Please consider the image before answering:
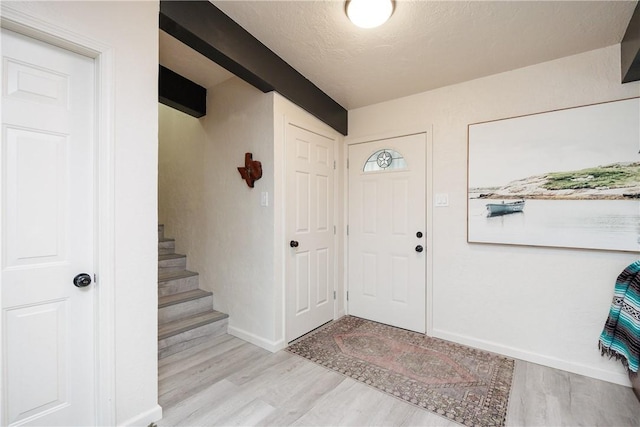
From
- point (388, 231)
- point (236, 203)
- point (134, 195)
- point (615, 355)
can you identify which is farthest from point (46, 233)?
point (615, 355)

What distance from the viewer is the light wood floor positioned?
162 centimetres

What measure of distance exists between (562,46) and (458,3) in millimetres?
1016

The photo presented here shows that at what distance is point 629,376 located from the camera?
6.26 ft

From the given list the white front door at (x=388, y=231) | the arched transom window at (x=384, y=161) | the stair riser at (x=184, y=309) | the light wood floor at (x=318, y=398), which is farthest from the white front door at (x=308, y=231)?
the stair riser at (x=184, y=309)

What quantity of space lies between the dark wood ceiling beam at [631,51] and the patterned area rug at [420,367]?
224 cm

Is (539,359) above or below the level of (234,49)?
below

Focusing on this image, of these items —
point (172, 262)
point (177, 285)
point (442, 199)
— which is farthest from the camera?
point (172, 262)

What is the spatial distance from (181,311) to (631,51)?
392 cm

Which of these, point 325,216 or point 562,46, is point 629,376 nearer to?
point 562,46

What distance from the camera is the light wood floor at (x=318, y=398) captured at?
1622 millimetres

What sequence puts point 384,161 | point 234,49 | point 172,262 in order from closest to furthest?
point 234,49 → point 384,161 → point 172,262

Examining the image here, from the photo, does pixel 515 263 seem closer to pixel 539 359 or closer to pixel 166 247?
pixel 539 359

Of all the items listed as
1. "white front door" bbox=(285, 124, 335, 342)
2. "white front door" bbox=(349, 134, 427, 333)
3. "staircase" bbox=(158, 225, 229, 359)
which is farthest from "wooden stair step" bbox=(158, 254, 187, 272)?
"white front door" bbox=(349, 134, 427, 333)

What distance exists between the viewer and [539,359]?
2240 mm
